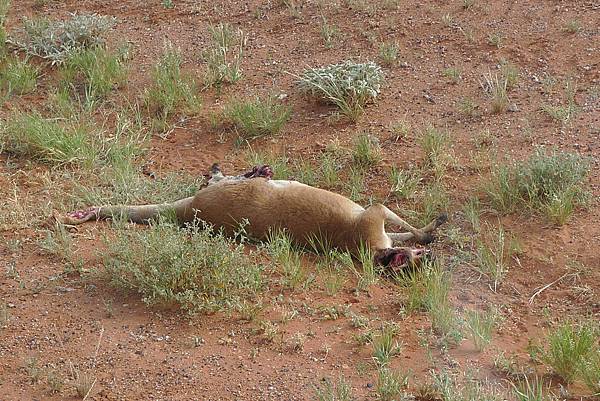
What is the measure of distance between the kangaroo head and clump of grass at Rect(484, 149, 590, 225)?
87 cm

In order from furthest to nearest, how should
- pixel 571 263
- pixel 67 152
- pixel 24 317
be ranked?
pixel 67 152, pixel 571 263, pixel 24 317

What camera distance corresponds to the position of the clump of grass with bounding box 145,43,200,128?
27.6 feet

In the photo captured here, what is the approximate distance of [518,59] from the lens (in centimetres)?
840

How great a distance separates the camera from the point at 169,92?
8.46 metres

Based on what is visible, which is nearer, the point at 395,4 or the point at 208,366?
the point at 208,366

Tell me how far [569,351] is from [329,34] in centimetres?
512

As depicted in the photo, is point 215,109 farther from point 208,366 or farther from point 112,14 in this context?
point 208,366

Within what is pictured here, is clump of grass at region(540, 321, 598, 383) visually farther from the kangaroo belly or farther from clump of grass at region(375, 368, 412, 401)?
the kangaroo belly

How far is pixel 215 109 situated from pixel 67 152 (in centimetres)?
152

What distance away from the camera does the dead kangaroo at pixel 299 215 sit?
6.29 m

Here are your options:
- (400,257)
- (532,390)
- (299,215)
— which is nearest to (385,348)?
(532,390)

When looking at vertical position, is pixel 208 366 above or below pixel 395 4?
below

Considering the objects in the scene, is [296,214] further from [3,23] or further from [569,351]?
[3,23]

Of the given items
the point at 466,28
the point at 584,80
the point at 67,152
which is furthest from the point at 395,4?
the point at 67,152
